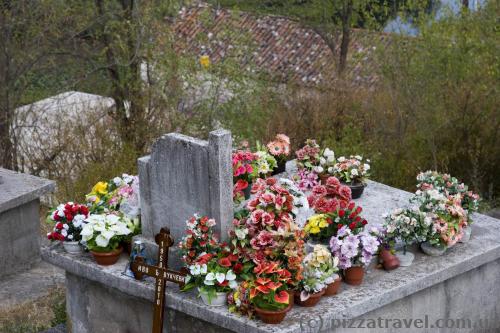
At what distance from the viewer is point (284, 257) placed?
5922 mm

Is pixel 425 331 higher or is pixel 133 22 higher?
pixel 133 22

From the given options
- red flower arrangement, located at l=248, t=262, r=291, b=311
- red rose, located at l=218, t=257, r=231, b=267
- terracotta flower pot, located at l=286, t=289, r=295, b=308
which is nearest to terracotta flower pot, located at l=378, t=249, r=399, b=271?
terracotta flower pot, located at l=286, t=289, r=295, b=308

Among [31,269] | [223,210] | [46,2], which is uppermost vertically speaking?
[46,2]

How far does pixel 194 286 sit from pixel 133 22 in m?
10.4

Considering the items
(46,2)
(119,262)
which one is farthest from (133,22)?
(119,262)

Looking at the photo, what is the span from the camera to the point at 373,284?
20.9 ft

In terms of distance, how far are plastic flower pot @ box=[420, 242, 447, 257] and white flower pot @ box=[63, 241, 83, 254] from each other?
2.53 m

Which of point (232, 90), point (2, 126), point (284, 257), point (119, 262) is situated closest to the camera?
point (284, 257)

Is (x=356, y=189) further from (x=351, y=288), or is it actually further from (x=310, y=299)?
(x=310, y=299)

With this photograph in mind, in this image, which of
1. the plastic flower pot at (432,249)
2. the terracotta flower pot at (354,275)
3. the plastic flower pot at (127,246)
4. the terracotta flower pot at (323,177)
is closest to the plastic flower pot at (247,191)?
the terracotta flower pot at (323,177)

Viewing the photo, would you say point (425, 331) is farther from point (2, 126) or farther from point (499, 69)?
point (2, 126)

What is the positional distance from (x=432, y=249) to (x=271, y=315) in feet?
5.39

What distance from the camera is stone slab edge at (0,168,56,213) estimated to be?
8930 millimetres

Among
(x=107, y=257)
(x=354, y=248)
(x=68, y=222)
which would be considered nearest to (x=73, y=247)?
(x=68, y=222)
